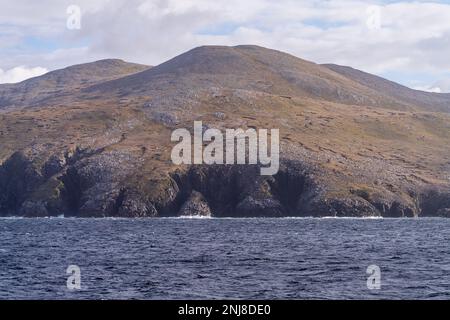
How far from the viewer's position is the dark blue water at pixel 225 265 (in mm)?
54719

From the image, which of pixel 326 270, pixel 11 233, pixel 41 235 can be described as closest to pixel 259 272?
pixel 326 270

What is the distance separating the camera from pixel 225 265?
7169 cm

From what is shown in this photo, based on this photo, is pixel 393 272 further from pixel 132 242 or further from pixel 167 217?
pixel 167 217

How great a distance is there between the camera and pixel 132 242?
10269 centimetres

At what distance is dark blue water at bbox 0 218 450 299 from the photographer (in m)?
54.7

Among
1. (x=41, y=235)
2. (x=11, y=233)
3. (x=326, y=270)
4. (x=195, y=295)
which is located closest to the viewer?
(x=195, y=295)
